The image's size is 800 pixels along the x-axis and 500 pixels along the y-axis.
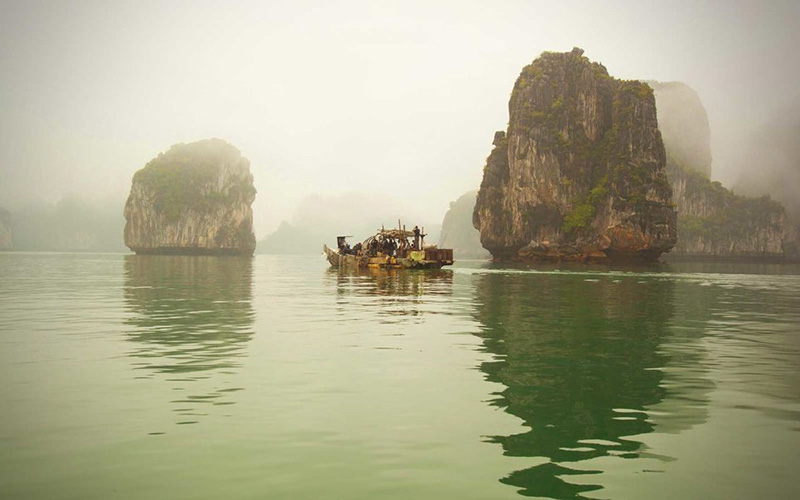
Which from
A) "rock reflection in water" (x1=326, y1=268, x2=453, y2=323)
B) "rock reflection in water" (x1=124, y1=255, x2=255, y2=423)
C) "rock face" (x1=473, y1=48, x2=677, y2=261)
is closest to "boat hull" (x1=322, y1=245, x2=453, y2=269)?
"rock reflection in water" (x1=326, y1=268, x2=453, y2=323)

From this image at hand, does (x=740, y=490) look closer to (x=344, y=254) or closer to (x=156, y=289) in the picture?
(x=156, y=289)

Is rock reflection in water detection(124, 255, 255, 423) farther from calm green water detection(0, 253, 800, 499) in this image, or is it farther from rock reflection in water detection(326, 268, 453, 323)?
rock reflection in water detection(326, 268, 453, 323)

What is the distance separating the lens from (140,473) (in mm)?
7359

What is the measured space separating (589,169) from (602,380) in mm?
122064

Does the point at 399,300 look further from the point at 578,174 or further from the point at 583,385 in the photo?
the point at 578,174

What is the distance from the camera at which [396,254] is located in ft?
262

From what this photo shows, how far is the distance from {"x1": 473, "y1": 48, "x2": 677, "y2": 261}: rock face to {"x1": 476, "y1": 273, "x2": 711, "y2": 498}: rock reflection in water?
314ft

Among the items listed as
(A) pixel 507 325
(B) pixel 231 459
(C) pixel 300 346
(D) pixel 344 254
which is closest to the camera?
(B) pixel 231 459

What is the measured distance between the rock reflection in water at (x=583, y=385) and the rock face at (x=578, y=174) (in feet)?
314

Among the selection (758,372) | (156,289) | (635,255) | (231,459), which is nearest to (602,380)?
(758,372)

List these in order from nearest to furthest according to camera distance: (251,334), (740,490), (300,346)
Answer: (740,490)
(300,346)
(251,334)

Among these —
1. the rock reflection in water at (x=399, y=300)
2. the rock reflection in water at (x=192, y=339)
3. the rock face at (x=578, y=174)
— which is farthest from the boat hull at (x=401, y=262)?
the rock face at (x=578, y=174)

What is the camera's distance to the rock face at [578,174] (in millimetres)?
117312

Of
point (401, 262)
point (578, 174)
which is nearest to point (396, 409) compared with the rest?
point (401, 262)
